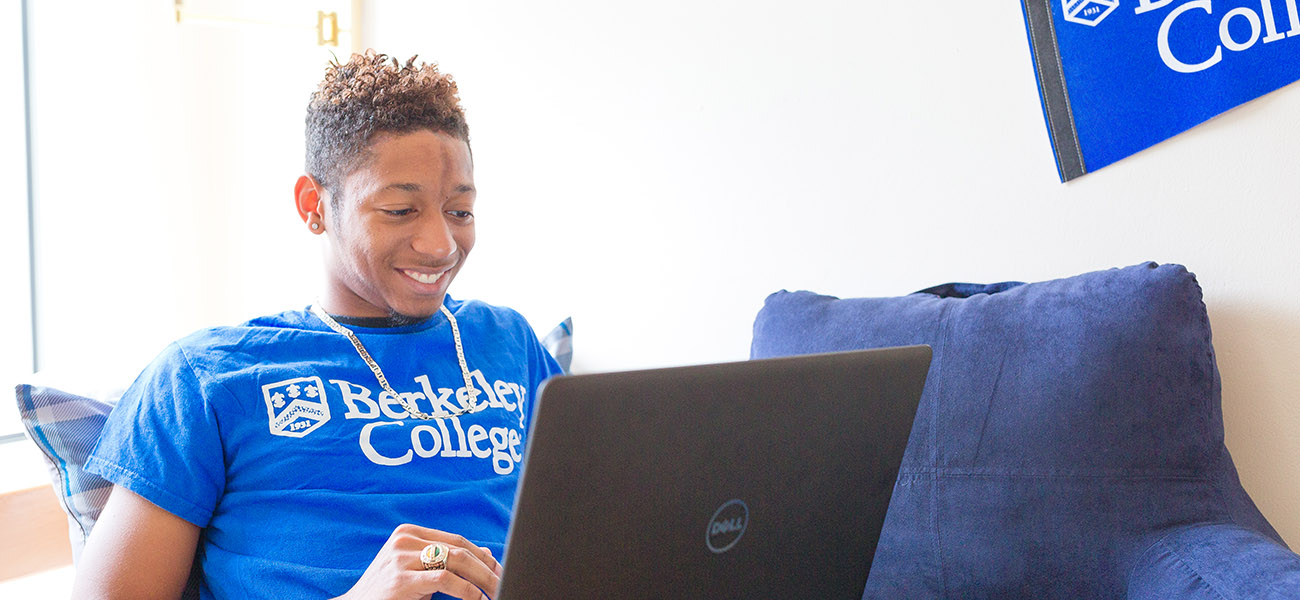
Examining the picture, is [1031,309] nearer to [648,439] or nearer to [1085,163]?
[1085,163]

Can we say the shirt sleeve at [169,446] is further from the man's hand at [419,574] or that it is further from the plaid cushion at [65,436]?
the man's hand at [419,574]

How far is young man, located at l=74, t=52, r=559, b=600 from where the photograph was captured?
985 mm

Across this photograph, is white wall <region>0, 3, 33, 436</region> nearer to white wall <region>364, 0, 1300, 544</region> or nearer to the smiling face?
white wall <region>364, 0, 1300, 544</region>

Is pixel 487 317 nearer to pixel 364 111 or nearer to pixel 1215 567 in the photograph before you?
pixel 364 111

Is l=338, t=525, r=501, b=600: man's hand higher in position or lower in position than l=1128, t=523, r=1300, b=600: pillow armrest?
higher

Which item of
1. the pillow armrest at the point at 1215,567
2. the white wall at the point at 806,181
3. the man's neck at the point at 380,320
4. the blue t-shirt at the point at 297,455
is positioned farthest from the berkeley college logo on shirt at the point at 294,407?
the pillow armrest at the point at 1215,567

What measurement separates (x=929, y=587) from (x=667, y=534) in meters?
0.61

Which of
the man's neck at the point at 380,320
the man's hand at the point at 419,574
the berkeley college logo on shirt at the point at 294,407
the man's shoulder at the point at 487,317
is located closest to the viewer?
the man's hand at the point at 419,574

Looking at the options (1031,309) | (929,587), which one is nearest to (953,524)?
(929,587)

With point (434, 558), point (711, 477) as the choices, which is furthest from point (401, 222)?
point (711, 477)

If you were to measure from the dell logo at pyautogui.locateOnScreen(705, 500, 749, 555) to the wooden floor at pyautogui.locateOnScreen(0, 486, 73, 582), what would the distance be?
128 centimetres

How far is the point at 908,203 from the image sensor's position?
148cm

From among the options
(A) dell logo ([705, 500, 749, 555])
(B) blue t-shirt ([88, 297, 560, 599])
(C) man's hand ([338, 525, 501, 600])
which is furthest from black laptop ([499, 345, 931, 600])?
(B) blue t-shirt ([88, 297, 560, 599])

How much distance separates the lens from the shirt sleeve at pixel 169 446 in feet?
3.18
